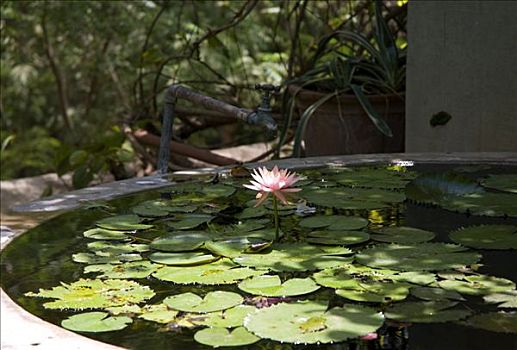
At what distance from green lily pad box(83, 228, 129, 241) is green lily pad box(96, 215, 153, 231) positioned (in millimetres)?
19

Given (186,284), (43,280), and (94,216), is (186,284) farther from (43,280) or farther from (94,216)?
(94,216)

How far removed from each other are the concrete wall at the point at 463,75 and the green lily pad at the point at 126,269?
7.62 ft

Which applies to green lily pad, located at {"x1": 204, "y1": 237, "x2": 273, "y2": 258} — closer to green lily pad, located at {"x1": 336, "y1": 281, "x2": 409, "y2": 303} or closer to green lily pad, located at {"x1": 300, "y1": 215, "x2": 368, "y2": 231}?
green lily pad, located at {"x1": 300, "y1": 215, "x2": 368, "y2": 231}

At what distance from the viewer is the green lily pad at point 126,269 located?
1.68 metres

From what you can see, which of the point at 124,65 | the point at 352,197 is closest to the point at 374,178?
the point at 352,197

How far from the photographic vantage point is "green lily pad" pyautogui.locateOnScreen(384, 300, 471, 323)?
4.55 feet

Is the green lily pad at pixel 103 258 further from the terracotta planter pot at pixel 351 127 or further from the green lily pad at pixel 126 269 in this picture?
the terracotta planter pot at pixel 351 127

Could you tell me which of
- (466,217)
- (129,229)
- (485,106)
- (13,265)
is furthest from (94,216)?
(485,106)

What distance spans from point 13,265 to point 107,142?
10.4 feet

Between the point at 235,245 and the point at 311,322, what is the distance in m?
0.47

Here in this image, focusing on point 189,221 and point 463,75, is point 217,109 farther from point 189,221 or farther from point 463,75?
point 463,75

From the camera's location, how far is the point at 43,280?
5.51 ft

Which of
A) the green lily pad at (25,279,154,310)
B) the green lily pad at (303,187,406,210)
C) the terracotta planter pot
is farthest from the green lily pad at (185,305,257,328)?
the terracotta planter pot

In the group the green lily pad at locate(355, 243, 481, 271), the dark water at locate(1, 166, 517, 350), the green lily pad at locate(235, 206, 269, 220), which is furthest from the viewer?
the green lily pad at locate(235, 206, 269, 220)
